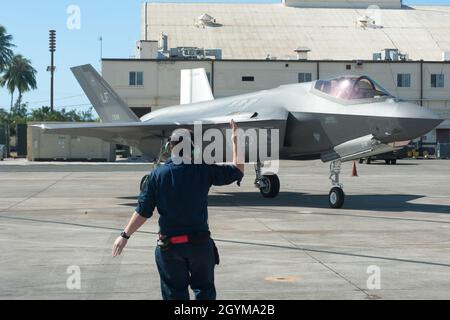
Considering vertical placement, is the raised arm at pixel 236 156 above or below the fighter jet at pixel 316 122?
below

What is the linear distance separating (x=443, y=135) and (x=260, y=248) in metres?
61.8

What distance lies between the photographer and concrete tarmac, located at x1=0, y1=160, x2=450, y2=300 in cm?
789

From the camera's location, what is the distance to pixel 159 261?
5949mm

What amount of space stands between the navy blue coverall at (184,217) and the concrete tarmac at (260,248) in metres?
1.57

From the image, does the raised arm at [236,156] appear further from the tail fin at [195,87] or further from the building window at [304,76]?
the building window at [304,76]

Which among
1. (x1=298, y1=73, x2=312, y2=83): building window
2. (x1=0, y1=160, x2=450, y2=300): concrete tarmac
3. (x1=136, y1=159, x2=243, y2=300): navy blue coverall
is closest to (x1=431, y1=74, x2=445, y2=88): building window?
(x1=298, y1=73, x2=312, y2=83): building window

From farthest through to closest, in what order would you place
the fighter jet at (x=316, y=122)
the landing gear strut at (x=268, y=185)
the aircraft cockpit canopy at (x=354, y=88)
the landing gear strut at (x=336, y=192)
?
the landing gear strut at (x=268, y=185), the landing gear strut at (x=336, y=192), the aircraft cockpit canopy at (x=354, y=88), the fighter jet at (x=316, y=122)

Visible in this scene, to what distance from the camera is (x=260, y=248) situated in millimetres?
10859

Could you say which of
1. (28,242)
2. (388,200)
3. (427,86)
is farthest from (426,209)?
(427,86)

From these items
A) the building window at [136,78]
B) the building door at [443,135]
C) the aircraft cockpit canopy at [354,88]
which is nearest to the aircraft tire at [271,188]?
the aircraft cockpit canopy at [354,88]

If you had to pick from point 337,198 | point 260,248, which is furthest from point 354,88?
point 260,248

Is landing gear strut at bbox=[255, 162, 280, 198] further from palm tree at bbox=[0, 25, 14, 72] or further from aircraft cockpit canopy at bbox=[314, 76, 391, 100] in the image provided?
palm tree at bbox=[0, 25, 14, 72]

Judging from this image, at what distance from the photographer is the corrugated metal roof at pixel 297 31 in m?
73.9

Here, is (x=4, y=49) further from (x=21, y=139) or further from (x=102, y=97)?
(x=102, y=97)
